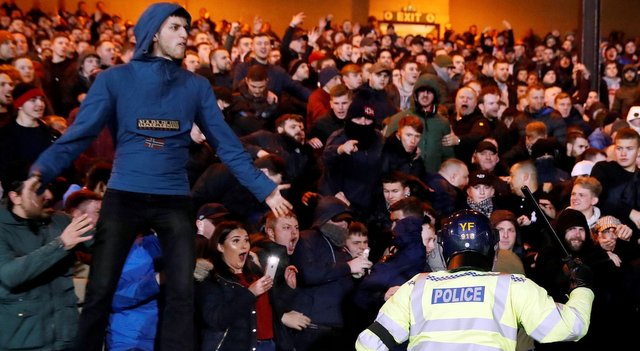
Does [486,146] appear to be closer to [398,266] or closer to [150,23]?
[398,266]

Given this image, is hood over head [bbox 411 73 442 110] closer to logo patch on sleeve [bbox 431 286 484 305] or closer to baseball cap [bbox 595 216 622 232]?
baseball cap [bbox 595 216 622 232]

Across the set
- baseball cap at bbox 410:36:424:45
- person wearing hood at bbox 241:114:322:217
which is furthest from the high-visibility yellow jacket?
baseball cap at bbox 410:36:424:45

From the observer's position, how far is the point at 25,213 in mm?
6816

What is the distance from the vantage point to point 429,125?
12.1 metres

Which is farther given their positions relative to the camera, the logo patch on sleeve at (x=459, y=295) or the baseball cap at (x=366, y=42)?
the baseball cap at (x=366, y=42)

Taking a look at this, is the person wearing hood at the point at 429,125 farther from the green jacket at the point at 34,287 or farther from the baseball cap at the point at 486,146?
the green jacket at the point at 34,287

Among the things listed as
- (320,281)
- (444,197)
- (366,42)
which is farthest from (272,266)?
(366,42)

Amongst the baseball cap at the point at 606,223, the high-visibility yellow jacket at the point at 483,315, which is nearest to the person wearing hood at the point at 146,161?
the high-visibility yellow jacket at the point at 483,315

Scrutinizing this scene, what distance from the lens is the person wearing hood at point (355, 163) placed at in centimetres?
1081

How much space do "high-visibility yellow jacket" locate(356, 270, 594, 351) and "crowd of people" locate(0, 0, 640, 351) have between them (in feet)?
0.26

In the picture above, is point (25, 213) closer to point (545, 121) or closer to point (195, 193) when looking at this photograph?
point (195, 193)

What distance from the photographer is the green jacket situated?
6.62 m

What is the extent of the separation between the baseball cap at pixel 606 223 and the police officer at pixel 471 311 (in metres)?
5.01

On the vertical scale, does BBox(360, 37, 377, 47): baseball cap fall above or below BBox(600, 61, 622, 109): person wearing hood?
above
